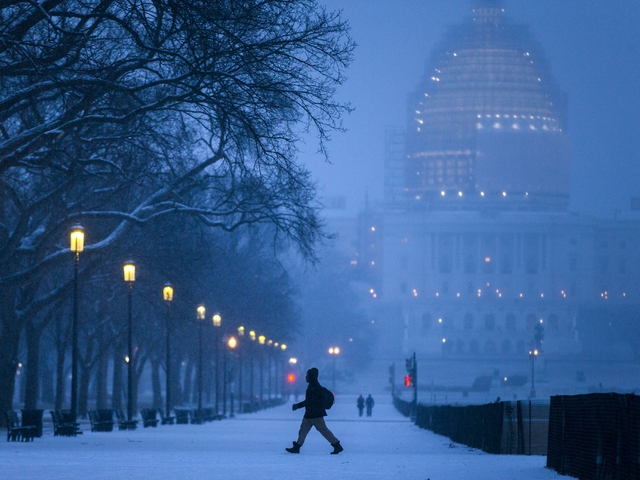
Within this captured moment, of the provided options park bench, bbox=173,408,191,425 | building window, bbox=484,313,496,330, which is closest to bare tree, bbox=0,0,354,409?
park bench, bbox=173,408,191,425

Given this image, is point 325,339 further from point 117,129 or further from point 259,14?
point 259,14

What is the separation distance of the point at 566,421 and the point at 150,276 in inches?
1101

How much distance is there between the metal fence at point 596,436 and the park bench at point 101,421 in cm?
2079

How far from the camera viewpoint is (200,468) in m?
18.4

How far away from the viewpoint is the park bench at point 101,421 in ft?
122

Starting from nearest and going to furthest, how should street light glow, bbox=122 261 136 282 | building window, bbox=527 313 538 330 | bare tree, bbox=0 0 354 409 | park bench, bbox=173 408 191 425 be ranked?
1. bare tree, bbox=0 0 354 409
2. street light glow, bbox=122 261 136 282
3. park bench, bbox=173 408 191 425
4. building window, bbox=527 313 538 330

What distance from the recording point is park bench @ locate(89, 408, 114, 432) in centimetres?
3725

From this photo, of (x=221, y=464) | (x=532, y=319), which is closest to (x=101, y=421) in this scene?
(x=221, y=464)

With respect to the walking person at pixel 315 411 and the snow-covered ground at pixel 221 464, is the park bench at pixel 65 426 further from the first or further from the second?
the walking person at pixel 315 411

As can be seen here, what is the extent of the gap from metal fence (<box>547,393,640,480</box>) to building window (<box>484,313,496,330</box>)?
180m

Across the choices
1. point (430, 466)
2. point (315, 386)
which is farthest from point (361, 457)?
point (430, 466)

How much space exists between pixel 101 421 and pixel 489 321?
163089 mm

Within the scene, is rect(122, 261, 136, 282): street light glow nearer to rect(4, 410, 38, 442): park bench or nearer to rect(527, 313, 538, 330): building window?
rect(4, 410, 38, 442): park bench

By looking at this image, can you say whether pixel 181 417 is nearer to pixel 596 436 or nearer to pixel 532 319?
pixel 596 436
